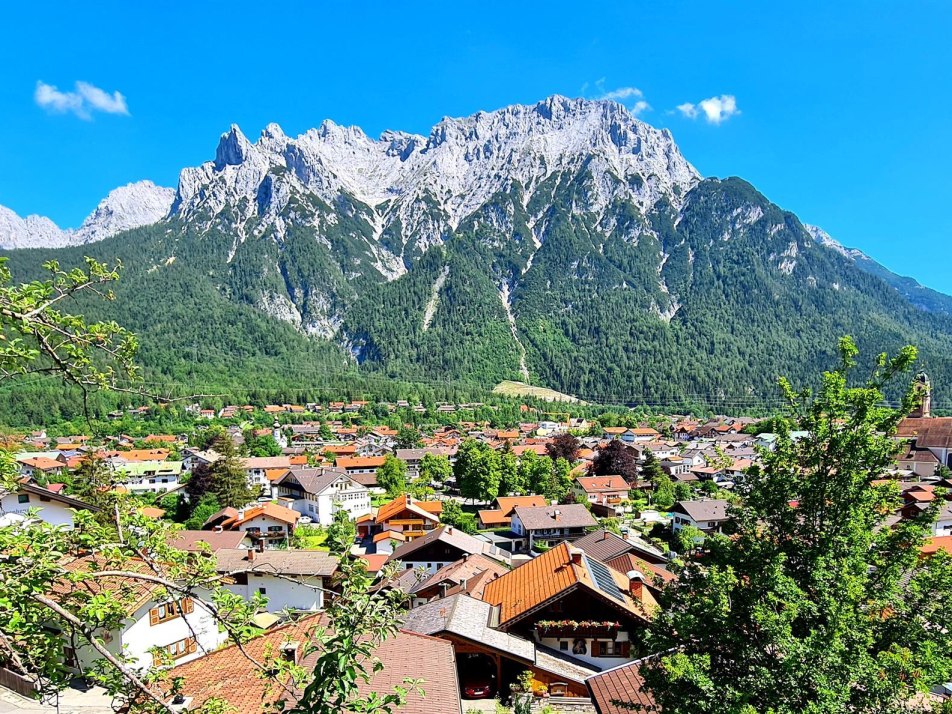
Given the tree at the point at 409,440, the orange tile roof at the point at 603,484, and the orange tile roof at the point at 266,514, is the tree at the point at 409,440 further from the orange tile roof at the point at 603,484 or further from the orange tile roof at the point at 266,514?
the orange tile roof at the point at 266,514

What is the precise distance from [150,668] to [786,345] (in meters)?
218

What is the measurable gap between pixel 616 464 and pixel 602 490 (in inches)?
237

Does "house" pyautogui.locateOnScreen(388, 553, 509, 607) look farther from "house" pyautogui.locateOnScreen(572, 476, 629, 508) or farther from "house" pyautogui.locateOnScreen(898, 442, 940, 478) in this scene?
"house" pyautogui.locateOnScreen(898, 442, 940, 478)

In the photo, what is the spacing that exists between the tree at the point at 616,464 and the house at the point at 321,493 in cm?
2359

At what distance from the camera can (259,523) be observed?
3709 cm

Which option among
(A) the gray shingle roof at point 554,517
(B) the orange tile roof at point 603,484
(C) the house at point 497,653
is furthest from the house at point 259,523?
(B) the orange tile roof at point 603,484

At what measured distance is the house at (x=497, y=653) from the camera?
640 inches

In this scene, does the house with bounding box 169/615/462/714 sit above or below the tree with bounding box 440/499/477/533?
above

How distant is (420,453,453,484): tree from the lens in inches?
2340

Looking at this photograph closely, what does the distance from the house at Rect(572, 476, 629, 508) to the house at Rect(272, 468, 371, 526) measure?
19042 mm

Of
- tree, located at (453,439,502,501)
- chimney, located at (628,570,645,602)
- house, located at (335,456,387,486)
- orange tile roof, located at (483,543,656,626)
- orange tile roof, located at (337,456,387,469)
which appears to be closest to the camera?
orange tile roof, located at (483,543,656,626)

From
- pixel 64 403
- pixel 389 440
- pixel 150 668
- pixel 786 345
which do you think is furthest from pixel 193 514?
pixel 786 345

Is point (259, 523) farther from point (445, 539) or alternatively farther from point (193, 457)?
point (193, 457)

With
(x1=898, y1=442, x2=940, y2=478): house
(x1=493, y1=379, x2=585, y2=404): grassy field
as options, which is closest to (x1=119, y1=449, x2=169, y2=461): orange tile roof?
(x1=898, y1=442, x2=940, y2=478): house
